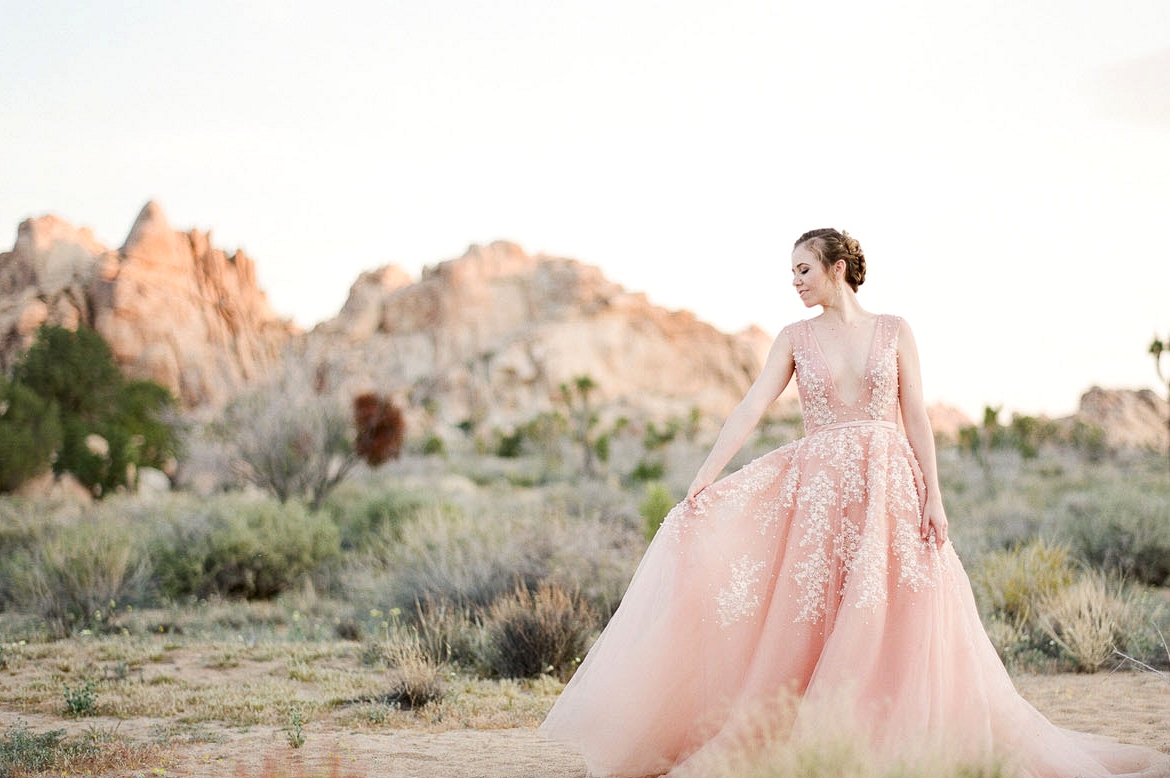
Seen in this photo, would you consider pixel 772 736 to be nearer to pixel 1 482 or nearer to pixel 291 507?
pixel 291 507

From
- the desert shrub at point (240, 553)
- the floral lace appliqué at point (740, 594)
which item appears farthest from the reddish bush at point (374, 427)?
the floral lace appliqué at point (740, 594)

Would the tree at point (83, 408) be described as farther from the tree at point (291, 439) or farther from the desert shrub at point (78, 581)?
the desert shrub at point (78, 581)

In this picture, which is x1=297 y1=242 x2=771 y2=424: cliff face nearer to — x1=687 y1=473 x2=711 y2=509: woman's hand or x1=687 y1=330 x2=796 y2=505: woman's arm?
x1=687 y1=330 x2=796 y2=505: woman's arm

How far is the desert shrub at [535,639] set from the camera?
7.36 meters

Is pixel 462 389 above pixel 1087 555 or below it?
above

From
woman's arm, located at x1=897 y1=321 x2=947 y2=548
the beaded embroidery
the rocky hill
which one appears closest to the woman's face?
the beaded embroidery

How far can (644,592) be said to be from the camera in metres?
4.21

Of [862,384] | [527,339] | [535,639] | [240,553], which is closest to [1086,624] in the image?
[535,639]

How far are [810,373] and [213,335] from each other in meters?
71.2

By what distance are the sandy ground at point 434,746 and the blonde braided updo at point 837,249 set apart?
2.51 meters

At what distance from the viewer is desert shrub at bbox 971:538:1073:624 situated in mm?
8738

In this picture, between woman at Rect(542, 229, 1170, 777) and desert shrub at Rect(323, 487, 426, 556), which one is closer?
woman at Rect(542, 229, 1170, 777)

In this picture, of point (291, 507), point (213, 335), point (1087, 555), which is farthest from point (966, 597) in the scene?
point (213, 335)

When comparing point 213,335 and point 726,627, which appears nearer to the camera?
point 726,627
